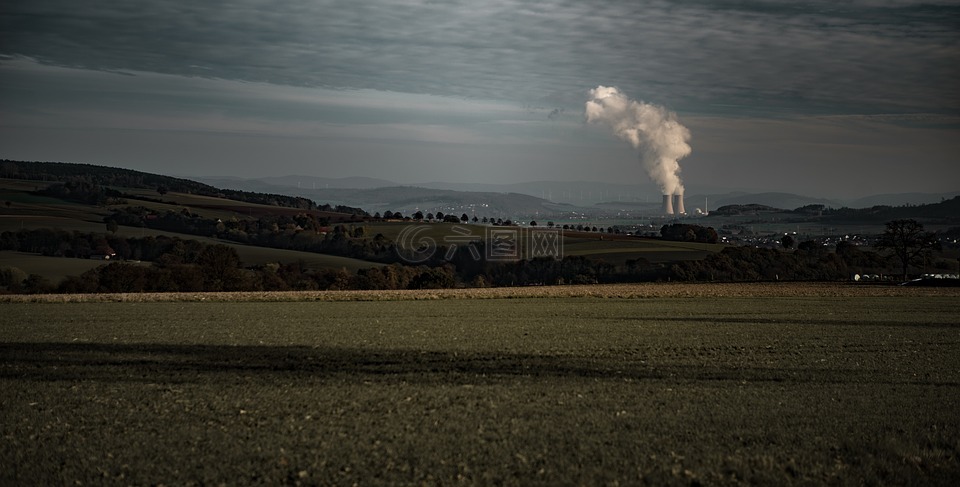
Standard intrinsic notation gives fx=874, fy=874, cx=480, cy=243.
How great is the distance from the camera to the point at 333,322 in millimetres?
33094

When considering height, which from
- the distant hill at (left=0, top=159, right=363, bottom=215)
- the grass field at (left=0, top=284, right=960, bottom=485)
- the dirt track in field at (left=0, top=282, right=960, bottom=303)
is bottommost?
the dirt track in field at (left=0, top=282, right=960, bottom=303)

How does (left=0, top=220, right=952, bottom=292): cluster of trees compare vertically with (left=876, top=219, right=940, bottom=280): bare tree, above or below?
below

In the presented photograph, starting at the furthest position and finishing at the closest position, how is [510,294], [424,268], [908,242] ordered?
[908,242], [424,268], [510,294]

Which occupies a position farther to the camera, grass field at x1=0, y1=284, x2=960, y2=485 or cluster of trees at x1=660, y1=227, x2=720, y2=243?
cluster of trees at x1=660, y1=227, x2=720, y2=243

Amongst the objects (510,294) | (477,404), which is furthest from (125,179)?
(477,404)

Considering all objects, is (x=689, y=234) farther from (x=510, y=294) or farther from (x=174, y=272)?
(x=174, y=272)

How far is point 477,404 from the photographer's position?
47.6 ft

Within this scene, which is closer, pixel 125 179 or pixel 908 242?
pixel 908 242

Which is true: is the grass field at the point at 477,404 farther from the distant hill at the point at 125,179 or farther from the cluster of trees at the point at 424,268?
the distant hill at the point at 125,179

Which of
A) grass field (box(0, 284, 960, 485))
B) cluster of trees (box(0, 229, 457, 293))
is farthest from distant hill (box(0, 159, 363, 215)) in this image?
grass field (box(0, 284, 960, 485))

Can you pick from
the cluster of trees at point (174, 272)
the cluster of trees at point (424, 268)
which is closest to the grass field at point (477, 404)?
the cluster of trees at point (174, 272)

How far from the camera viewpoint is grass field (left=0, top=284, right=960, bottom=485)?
1043 centimetres

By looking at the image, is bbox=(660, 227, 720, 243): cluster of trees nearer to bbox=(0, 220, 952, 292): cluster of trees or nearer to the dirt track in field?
bbox=(0, 220, 952, 292): cluster of trees

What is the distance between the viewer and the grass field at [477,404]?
10.4 metres
